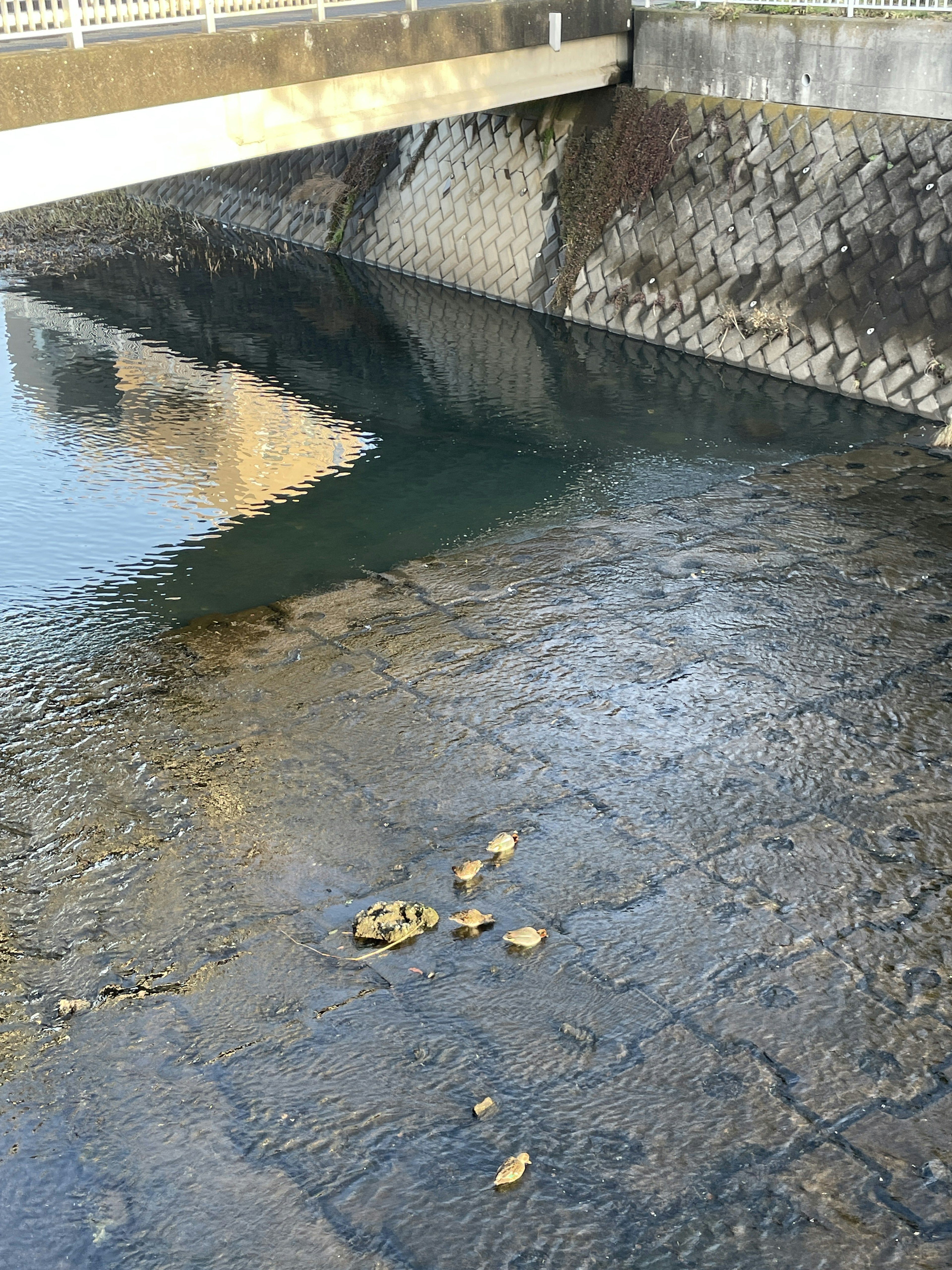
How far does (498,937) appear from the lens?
5.93 metres

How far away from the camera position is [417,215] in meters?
19.1

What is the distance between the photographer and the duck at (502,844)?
21.2 ft

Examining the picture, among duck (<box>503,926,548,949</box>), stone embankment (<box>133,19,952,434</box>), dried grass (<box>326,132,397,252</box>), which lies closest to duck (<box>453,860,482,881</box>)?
duck (<box>503,926,548,949</box>)

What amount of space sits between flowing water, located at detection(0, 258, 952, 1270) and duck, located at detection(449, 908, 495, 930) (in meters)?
0.06

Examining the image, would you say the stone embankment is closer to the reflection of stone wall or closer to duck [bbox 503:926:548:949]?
the reflection of stone wall

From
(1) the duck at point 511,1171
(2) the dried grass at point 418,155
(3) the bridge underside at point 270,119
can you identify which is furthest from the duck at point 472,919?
(2) the dried grass at point 418,155

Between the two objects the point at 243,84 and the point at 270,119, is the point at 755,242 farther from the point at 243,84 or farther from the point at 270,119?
the point at 243,84

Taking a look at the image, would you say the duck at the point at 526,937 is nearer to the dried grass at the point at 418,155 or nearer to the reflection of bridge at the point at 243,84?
the reflection of bridge at the point at 243,84

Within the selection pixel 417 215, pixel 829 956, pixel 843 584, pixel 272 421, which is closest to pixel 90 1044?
pixel 829 956

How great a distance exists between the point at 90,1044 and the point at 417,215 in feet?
52.8

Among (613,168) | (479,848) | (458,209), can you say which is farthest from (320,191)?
(479,848)

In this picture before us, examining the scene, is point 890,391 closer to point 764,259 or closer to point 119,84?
point 764,259

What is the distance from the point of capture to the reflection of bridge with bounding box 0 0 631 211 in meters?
9.29

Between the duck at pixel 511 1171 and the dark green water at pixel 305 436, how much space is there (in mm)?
5534
